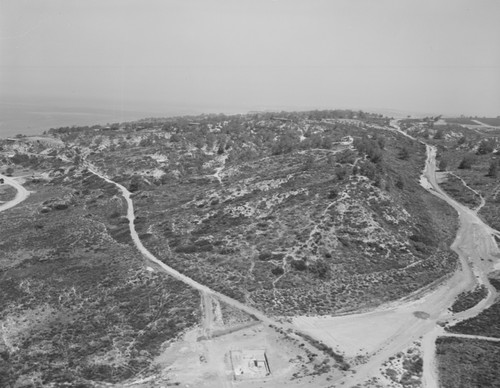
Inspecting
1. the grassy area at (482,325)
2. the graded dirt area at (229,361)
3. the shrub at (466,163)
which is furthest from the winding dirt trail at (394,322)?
the shrub at (466,163)

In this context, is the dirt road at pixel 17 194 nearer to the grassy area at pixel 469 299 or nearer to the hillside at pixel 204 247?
the hillside at pixel 204 247

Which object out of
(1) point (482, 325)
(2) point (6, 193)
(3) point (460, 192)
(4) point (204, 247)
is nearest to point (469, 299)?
(1) point (482, 325)

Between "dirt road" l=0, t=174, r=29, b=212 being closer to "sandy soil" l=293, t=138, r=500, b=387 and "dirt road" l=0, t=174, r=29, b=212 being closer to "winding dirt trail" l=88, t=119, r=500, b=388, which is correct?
"winding dirt trail" l=88, t=119, r=500, b=388

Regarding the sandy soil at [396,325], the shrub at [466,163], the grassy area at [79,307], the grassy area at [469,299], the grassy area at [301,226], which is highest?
the shrub at [466,163]

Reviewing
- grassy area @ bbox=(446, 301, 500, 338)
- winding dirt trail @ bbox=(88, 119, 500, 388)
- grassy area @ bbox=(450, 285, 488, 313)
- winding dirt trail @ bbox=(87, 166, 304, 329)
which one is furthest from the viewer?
grassy area @ bbox=(450, 285, 488, 313)

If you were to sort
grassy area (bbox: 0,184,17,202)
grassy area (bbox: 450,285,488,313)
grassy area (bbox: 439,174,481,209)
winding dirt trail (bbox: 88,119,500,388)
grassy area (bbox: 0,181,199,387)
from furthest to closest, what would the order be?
grassy area (bbox: 0,184,17,202)
grassy area (bbox: 439,174,481,209)
grassy area (bbox: 450,285,488,313)
winding dirt trail (bbox: 88,119,500,388)
grassy area (bbox: 0,181,199,387)

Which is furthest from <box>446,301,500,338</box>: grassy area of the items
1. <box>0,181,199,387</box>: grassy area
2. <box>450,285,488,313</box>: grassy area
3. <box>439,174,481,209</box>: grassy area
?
<box>439,174,481,209</box>: grassy area

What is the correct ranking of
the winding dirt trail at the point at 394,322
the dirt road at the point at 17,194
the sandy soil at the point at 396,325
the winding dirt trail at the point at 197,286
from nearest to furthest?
the sandy soil at the point at 396,325
the winding dirt trail at the point at 394,322
the winding dirt trail at the point at 197,286
the dirt road at the point at 17,194
